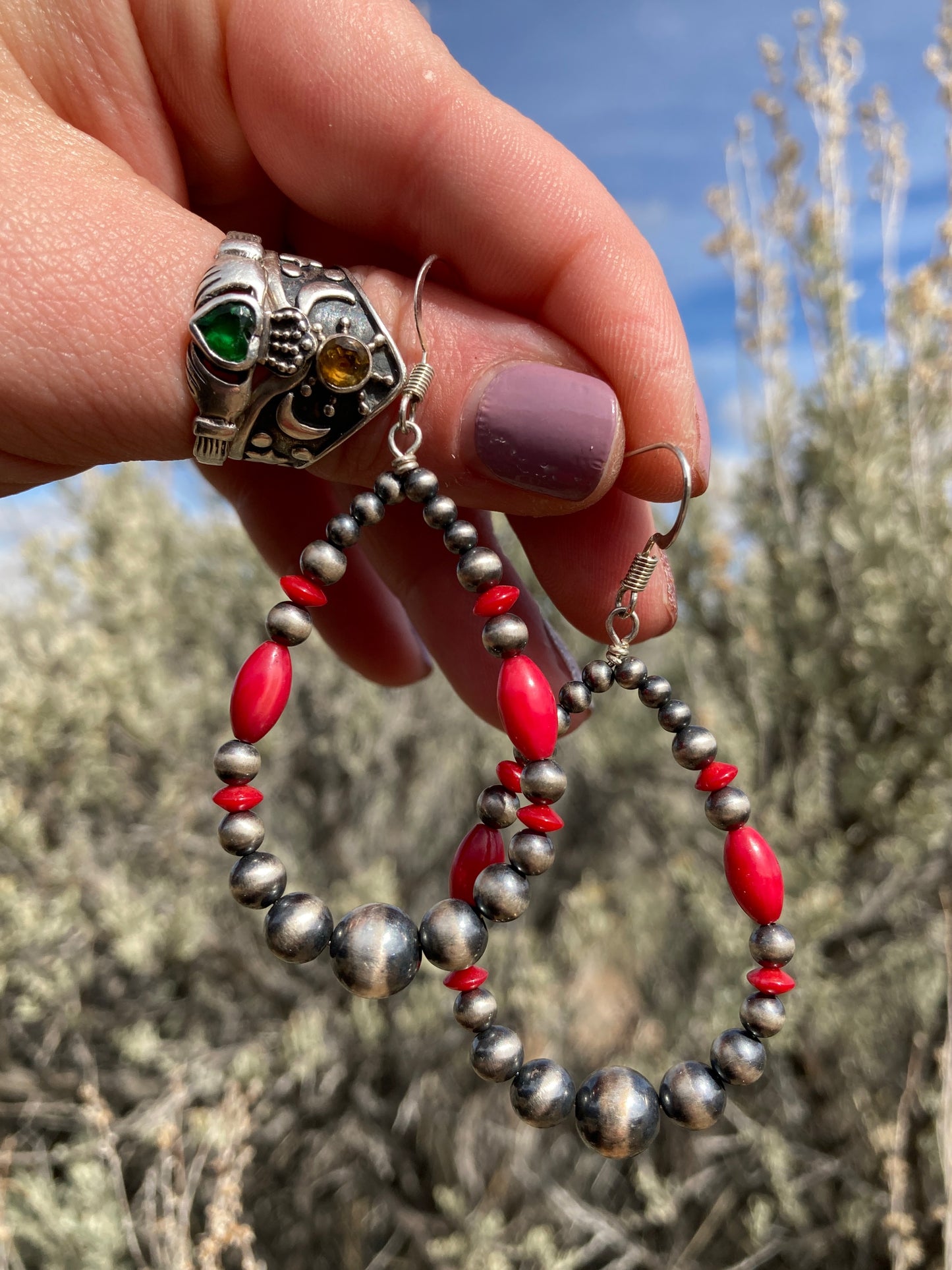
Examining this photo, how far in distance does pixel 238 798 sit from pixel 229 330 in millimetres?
577

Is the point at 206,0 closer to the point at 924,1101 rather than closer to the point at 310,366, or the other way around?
the point at 310,366

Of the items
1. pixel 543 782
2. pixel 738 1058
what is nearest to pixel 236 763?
pixel 543 782

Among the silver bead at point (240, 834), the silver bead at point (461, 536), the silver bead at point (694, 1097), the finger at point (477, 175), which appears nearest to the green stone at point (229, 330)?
the silver bead at point (461, 536)

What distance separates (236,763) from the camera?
3.54 feet

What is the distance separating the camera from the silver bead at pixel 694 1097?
3.41 ft

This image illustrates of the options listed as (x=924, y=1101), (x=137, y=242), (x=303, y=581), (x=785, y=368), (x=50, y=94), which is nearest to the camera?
(x=137, y=242)

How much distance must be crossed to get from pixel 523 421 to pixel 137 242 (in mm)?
528

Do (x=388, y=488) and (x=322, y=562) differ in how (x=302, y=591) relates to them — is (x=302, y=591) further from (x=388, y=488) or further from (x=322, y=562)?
(x=388, y=488)

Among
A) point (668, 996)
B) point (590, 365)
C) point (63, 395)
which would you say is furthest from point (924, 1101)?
point (63, 395)

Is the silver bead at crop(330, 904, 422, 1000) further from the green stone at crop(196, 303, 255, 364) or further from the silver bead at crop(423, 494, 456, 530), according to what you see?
the green stone at crop(196, 303, 255, 364)

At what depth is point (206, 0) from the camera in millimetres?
1296

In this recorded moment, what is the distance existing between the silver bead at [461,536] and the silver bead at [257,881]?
467 mm

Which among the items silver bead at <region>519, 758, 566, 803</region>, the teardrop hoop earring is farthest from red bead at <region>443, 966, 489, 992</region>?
silver bead at <region>519, 758, 566, 803</region>

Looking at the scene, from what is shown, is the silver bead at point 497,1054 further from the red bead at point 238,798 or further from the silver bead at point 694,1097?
the red bead at point 238,798
